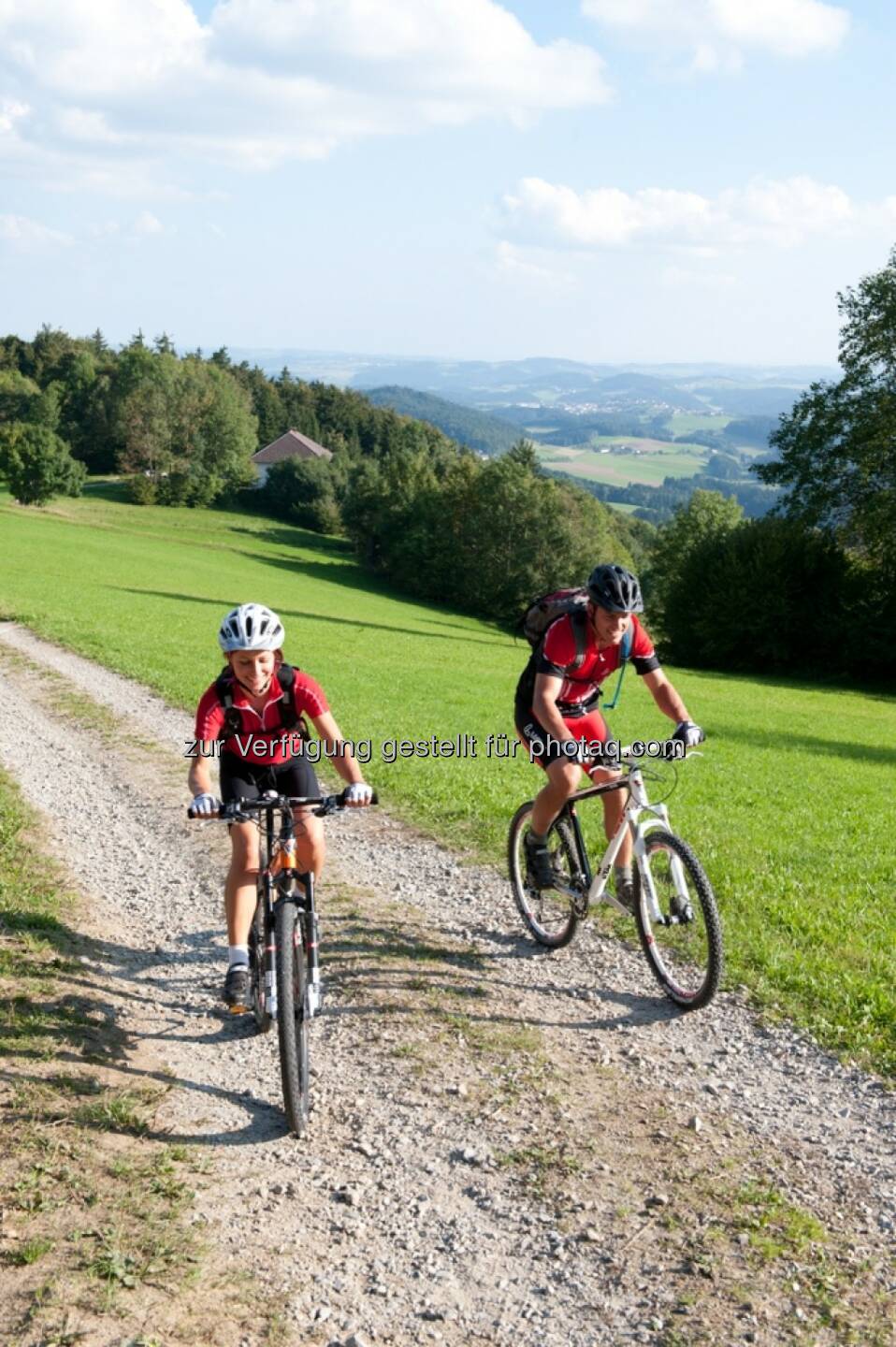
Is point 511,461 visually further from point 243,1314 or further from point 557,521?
point 243,1314

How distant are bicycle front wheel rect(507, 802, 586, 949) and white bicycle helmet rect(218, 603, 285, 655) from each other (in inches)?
103

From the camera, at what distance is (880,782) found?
17.0 meters

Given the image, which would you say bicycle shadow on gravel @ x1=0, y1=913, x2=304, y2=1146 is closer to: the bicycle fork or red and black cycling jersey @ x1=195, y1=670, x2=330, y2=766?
red and black cycling jersey @ x1=195, y1=670, x2=330, y2=766

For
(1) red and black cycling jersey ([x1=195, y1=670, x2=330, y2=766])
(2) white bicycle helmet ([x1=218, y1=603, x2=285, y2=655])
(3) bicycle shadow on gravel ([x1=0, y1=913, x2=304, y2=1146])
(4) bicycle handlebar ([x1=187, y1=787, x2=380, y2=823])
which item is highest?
(2) white bicycle helmet ([x1=218, y1=603, x2=285, y2=655])

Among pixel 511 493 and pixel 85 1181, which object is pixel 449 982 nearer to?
pixel 85 1181

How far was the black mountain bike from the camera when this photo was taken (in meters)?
4.81

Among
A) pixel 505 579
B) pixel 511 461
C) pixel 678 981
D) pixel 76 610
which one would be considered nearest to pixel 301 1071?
pixel 678 981

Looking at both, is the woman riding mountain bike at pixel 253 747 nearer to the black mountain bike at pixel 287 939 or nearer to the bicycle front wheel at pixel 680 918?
the black mountain bike at pixel 287 939

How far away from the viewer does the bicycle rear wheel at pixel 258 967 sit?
5512 millimetres

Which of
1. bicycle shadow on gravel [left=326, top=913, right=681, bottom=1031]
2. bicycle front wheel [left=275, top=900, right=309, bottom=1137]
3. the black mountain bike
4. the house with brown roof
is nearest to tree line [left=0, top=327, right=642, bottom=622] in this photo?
Answer: the house with brown roof

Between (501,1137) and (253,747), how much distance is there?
7.63 ft

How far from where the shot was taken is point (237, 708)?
5496mm

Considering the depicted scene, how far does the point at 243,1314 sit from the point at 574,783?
3.62m

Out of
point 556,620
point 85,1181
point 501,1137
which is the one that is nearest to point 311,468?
point 556,620
